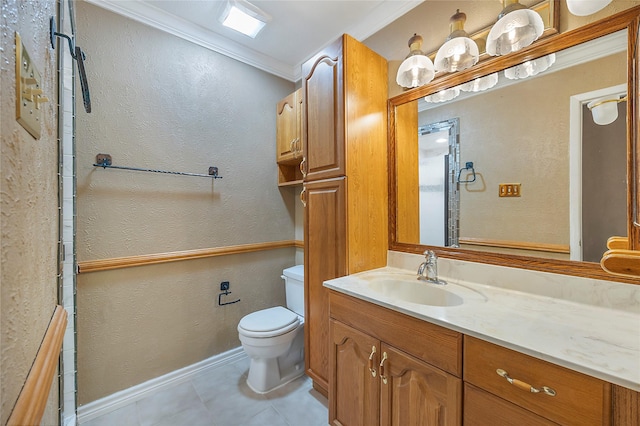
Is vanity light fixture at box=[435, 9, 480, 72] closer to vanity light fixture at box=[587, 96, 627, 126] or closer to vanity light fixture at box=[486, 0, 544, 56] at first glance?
vanity light fixture at box=[486, 0, 544, 56]

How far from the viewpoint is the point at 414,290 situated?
1405 mm

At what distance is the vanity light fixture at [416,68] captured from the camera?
4.73 ft

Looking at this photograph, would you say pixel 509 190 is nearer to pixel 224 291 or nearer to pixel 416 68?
pixel 416 68

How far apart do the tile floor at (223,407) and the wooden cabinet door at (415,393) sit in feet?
2.14

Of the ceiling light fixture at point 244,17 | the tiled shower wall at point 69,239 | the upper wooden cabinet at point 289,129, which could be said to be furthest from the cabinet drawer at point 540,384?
the ceiling light fixture at point 244,17

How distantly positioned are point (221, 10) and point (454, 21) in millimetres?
1477

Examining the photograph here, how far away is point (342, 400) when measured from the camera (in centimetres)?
132

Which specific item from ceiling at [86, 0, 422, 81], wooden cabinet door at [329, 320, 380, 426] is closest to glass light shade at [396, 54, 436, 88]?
ceiling at [86, 0, 422, 81]

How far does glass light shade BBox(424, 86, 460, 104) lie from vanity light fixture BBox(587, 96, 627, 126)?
0.56m

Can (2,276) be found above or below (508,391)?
above

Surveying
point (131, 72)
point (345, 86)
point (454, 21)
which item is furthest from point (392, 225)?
point (131, 72)

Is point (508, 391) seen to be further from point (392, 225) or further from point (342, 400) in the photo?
point (392, 225)

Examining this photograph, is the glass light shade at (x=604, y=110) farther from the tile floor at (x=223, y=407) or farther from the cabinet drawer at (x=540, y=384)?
the tile floor at (x=223, y=407)

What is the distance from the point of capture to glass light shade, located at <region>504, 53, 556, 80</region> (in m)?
1.13
